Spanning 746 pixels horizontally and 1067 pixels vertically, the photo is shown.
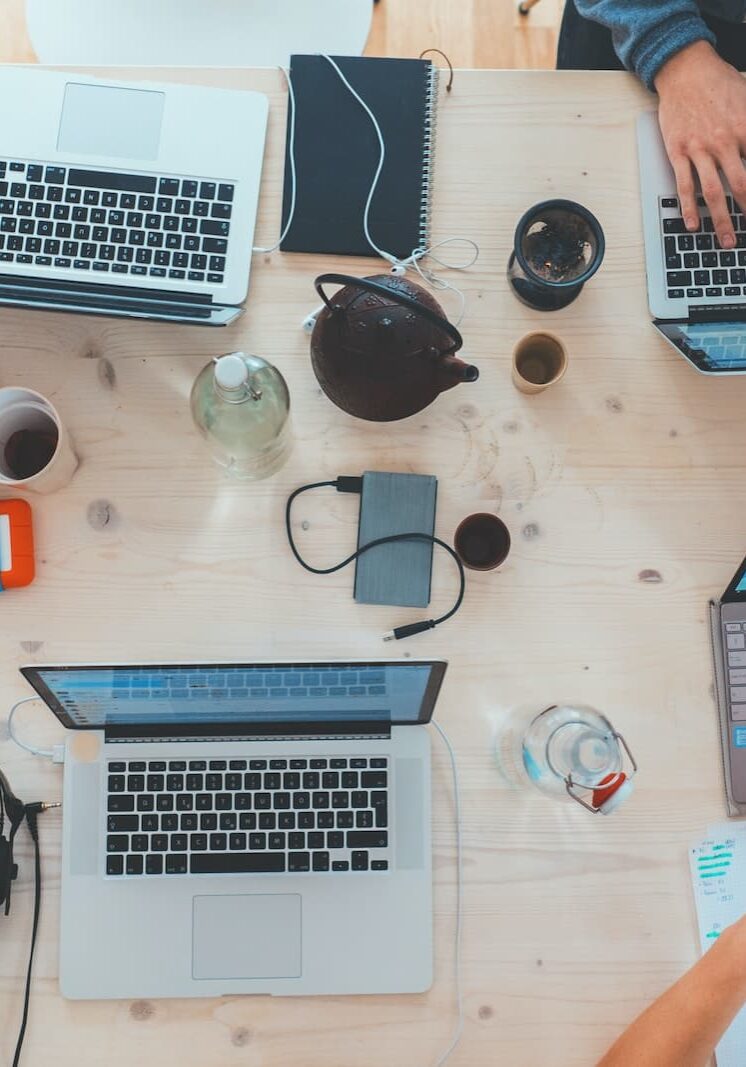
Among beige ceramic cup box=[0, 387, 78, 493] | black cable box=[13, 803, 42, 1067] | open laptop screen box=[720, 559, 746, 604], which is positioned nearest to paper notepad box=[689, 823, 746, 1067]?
open laptop screen box=[720, 559, 746, 604]

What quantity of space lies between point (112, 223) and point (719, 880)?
102 centimetres

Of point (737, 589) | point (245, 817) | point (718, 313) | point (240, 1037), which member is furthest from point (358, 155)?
point (240, 1037)

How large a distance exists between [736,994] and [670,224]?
2.77 feet

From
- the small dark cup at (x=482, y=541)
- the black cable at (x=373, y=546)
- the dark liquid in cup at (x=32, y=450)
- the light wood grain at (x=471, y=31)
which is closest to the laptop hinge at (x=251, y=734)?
the black cable at (x=373, y=546)

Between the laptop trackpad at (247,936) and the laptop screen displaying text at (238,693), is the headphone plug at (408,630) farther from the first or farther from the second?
the laptop trackpad at (247,936)

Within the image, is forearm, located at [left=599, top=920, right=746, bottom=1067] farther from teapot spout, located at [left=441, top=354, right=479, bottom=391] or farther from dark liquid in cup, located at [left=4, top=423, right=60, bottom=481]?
dark liquid in cup, located at [left=4, top=423, right=60, bottom=481]

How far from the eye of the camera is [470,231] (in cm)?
98

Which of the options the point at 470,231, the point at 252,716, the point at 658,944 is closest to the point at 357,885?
the point at 252,716

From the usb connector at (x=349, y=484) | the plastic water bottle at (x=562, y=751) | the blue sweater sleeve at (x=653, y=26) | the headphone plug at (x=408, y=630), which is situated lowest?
the plastic water bottle at (x=562, y=751)

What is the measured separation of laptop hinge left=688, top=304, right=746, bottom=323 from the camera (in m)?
0.93

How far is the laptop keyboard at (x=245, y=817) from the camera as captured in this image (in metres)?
0.87

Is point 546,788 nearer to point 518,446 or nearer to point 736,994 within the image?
point 736,994

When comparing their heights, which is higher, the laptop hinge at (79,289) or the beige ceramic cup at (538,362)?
the laptop hinge at (79,289)

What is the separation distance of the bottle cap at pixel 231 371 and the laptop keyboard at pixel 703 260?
1.79ft
